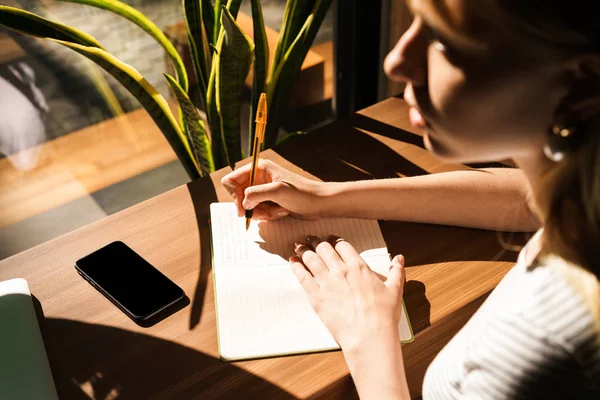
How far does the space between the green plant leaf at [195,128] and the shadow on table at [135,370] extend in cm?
45

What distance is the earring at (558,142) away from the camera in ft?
1.67

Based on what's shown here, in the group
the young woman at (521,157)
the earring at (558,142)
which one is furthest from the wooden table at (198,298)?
the earring at (558,142)

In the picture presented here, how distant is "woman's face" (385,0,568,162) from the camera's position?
486mm

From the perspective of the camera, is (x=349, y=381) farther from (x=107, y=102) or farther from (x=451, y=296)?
(x=107, y=102)

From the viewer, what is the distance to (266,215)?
3.19 feet

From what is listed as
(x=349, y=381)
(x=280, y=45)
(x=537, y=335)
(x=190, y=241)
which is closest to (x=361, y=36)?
(x=280, y=45)

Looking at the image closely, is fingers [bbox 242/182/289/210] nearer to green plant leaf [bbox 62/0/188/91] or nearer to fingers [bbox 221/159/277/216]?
fingers [bbox 221/159/277/216]

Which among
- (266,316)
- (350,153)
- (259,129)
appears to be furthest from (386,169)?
(266,316)

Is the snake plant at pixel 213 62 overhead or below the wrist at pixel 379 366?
overhead

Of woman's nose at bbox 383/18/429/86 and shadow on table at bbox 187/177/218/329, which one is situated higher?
woman's nose at bbox 383/18/429/86

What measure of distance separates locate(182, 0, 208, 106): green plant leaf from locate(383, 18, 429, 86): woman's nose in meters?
0.63

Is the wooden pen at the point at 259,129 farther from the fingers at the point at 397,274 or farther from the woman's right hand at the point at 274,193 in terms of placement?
the fingers at the point at 397,274

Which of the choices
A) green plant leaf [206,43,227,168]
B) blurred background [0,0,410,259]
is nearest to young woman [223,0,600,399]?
green plant leaf [206,43,227,168]

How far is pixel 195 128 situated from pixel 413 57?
655 millimetres
